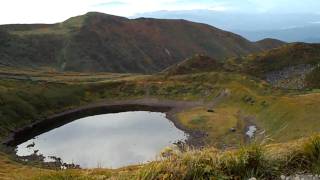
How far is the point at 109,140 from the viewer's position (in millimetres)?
109688

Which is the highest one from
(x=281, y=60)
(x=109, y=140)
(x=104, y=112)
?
(x=281, y=60)

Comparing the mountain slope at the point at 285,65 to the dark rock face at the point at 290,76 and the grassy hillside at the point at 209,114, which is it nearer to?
the dark rock face at the point at 290,76

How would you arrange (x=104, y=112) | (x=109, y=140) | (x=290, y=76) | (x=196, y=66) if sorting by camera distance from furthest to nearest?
(x=196, y=66), (x=290, y=76), (x=104, y=112), (x=109, y=140)

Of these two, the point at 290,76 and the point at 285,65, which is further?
the point at 285,65

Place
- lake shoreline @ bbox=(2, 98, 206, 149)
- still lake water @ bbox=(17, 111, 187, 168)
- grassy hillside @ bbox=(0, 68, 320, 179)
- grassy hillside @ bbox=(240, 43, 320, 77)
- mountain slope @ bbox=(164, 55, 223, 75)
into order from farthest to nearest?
grassy hillside @ bbox=(240, 43, 320, 77) < mountain slope @ bbox=(164, 55, 223, 75) < lake shoreline @ bbox=(2, 98, 206, 149) < still lake water @ bbox=(17, 111, 187, 168) < grassy hillside @ bbox=(0, 68, 320, 179)

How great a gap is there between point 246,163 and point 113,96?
151 metres

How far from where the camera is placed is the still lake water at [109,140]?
93.5 meters

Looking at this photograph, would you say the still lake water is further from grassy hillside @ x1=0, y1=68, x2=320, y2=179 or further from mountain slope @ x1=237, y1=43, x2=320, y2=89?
mountain slope @ x1=237, y1=43, x2=320, y2=89

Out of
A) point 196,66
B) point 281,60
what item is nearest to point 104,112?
point 196,66

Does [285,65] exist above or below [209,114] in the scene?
above

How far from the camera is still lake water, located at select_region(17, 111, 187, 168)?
307ft

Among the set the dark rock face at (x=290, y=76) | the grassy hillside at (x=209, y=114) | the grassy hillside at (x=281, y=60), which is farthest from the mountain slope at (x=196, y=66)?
the dark rock face at (x=290, y=76)

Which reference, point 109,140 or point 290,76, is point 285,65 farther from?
point 109,140

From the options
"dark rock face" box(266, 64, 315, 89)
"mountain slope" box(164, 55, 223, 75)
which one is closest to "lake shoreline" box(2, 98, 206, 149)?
"mountain slope" box(164, 55, 223, 75)
